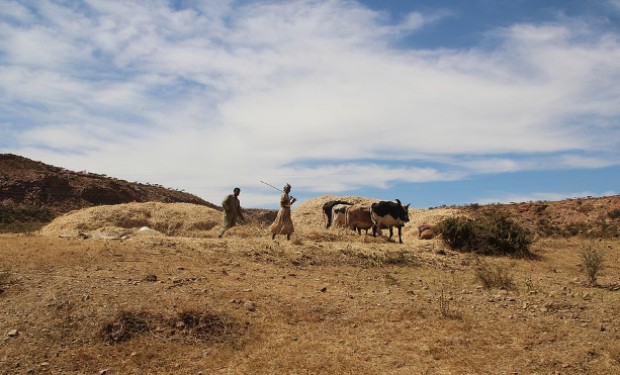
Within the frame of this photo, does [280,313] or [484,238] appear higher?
[484,238]

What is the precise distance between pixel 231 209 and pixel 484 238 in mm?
8220

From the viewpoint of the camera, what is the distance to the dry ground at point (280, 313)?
690 centimetres

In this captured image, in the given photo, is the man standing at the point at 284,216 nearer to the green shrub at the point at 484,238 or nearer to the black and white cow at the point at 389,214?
the black and white cow at the point at 389,214

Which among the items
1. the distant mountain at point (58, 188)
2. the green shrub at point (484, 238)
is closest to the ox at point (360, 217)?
the green shrub at point (484, 238)

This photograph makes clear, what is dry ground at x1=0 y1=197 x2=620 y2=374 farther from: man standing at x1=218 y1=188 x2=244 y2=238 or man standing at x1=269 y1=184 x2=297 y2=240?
man standing at x1=218 y1=188 x2=244 y2=238

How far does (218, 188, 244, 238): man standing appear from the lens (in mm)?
16297

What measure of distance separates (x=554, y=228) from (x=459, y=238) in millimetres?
10348

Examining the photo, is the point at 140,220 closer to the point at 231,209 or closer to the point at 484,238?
the point at 231,209

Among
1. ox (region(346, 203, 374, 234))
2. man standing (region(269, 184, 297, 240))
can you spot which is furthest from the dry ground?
ox (region(346, 203, 374, 234))

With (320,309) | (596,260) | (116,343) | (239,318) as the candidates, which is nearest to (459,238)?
(596,260)

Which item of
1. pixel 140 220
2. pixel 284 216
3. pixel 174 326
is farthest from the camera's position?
pixel 140 220

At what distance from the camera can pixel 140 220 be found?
1936cm

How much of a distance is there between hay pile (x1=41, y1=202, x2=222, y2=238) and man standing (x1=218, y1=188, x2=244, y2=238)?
204 cm

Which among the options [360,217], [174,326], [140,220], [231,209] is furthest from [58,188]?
[174,326]
